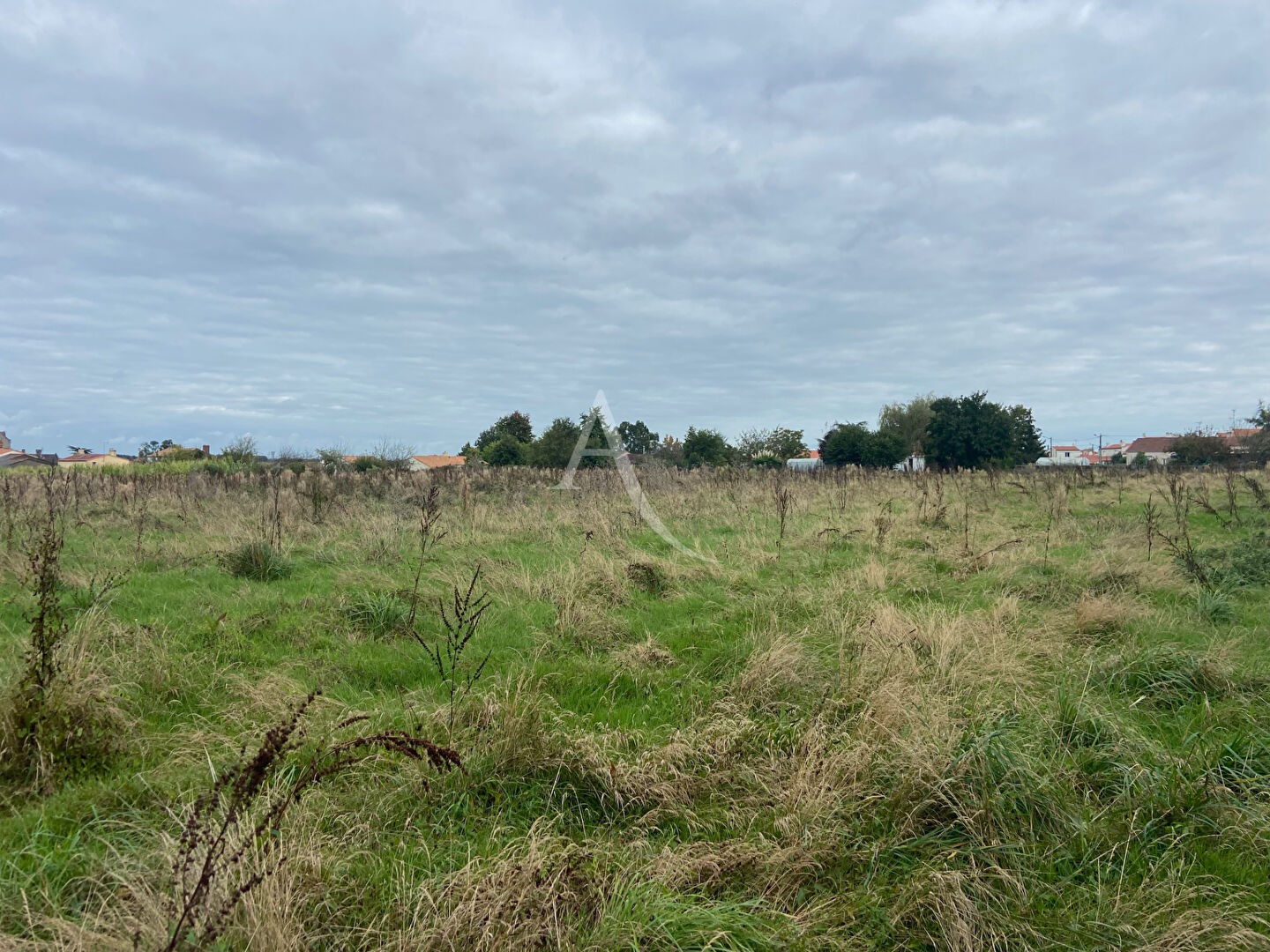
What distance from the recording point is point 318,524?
39.2 ft

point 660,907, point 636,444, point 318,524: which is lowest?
point 660,907

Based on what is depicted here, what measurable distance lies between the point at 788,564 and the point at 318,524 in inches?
302

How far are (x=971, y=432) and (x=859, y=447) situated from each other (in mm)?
6850

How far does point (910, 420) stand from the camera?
55000mm

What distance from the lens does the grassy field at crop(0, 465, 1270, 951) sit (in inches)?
95.3

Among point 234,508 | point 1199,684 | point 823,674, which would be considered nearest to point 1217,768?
point 1199,684

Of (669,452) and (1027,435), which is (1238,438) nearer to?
(1027,435)

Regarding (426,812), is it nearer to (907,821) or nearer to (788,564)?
(907,821)

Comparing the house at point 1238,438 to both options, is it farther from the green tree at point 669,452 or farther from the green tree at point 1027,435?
the green tree at point 669,452

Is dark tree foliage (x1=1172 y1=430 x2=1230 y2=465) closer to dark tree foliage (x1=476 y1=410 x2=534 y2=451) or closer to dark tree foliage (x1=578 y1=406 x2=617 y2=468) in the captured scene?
dark tree foliage (x1=578 y1=406 x2=617 y2=468)

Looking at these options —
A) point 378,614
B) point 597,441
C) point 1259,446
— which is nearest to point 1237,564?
point 378,614

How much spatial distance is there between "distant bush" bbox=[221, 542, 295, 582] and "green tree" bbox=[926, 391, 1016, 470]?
4129cm

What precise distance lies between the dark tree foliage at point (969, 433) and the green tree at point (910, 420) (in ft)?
11.3

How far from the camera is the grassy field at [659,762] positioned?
2.42 meters
